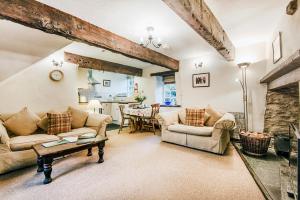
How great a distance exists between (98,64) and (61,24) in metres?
2.69

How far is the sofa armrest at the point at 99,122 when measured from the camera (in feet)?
11.0

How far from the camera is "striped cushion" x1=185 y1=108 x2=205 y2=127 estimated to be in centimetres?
357

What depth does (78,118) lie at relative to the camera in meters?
3.44

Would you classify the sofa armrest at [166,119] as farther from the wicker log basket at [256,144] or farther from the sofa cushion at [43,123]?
the sofa cushion at [43,123]

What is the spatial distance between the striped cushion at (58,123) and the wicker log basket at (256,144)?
11.5 ft

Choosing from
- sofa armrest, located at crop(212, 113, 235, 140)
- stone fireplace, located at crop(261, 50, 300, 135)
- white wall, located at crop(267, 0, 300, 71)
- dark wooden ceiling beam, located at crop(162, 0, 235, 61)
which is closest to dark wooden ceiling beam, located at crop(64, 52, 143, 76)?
dark wooden ceiling beam, located at crop(162, 0, 235, 61)

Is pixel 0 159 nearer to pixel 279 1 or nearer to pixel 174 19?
pixel 174 19

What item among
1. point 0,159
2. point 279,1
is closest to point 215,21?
point 279,1

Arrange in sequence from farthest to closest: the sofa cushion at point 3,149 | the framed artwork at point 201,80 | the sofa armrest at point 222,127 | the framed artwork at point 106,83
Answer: the framed artwork at point 106,83 < the framed artwork at point 201,80 < the sofa armrest at point 222,127 < the sofa cushion at point 3,149

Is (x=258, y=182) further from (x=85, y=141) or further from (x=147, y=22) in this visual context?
(x=147, y=22)

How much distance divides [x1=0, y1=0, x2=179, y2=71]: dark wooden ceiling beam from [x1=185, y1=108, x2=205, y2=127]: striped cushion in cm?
187

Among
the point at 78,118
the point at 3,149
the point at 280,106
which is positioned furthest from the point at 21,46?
the point at 280,106

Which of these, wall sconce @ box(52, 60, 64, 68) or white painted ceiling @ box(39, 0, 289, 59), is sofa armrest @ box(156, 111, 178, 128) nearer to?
white painted ceiling @ box(39, 0, 289, 59)

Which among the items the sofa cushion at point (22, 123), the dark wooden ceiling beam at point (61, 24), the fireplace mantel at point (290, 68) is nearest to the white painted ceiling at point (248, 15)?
the fireplace mantel at point (290, 68)
